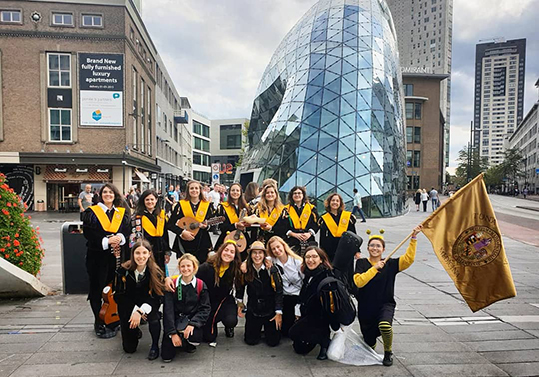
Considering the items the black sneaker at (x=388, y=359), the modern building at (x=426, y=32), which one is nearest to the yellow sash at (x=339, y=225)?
the black sneaker at (x=388, y=359)

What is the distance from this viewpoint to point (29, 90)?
25219mm

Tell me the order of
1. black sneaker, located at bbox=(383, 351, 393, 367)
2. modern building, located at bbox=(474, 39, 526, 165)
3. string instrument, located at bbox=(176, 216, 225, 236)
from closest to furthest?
black sneaker, located at bbox=(383, 351, 393, 367) → string instrument, located at bbox=(176, 216, 225, 236) → modern building, located at bbox=(474, 39, 526, 165)

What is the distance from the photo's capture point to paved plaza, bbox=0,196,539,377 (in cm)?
347

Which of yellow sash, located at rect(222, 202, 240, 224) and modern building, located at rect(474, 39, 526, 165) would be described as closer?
yellow sash, located at rect(222, 202, 240, 224)

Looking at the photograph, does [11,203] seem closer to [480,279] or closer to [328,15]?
[480,279]

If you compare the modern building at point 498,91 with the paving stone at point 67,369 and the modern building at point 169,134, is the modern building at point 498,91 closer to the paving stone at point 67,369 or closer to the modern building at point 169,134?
the modern building at point 169,134

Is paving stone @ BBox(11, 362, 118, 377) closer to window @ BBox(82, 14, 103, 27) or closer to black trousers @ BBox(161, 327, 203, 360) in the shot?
black trousers @ BBox(161, 327, 203, 360)

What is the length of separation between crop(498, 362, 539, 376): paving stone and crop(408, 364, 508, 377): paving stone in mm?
82

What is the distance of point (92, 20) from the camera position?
2600cm

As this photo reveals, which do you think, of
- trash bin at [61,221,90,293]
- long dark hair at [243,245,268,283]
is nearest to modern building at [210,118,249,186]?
trash bin at [61,221,90,293]

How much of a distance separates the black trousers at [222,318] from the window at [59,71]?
26595mm

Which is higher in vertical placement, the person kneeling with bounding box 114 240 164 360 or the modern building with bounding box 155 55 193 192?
the modern building with bounding box 155 55 193 192

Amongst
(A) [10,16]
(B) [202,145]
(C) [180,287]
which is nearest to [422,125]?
(B) [202,145]

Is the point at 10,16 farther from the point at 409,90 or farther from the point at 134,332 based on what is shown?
the point at 409,90
